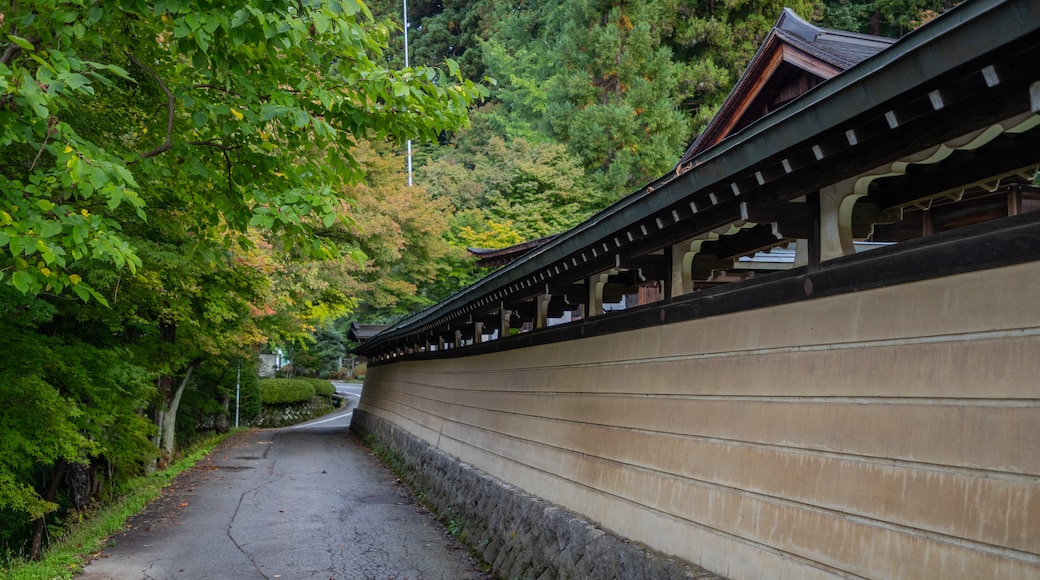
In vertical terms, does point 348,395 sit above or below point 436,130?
below

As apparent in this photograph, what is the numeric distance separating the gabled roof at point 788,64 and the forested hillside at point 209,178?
161 inches

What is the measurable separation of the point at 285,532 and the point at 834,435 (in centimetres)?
823

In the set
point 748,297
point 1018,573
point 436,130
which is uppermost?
point 436,130

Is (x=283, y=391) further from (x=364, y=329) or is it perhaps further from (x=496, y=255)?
(x=496, y=255)

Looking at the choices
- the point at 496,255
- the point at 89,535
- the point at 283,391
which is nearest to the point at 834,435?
the point at 89,535

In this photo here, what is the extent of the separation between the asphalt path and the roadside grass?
168 mm

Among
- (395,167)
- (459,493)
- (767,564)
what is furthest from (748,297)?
(395,167)

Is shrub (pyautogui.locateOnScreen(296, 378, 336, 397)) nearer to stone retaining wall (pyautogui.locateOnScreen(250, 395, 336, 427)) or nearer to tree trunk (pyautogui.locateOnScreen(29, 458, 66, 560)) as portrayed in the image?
stone retaining wall (pyautogui.locateOnScreen(250, 395, 336, 427))

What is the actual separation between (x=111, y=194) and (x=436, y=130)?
267 cm

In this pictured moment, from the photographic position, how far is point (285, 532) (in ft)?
32.7

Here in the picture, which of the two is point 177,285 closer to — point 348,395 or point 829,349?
point 829,349

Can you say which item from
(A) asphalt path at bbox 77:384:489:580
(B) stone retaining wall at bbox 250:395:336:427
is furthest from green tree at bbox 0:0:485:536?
(B) stone retaining wall at bbox 250:395:336:427

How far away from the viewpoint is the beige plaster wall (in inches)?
111

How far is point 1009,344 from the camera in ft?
9.25
